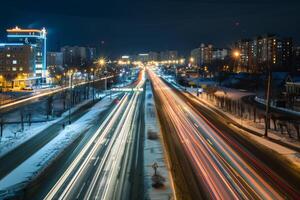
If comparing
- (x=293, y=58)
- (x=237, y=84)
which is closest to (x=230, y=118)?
(x=237, y=84)

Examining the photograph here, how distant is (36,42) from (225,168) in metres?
107

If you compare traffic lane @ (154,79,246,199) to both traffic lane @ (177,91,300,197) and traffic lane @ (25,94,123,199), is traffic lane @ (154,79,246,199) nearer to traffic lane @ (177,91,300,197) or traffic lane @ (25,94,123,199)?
traffic lane @ (177,91,300,197)

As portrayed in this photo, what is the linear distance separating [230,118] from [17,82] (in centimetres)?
6292

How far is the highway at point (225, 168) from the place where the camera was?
18688mm

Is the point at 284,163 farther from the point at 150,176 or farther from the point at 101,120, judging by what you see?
the point at 101,120

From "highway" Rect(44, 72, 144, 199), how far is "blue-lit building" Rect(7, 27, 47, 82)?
83836 mm

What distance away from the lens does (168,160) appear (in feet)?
82.4

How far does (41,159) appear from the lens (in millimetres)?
25688

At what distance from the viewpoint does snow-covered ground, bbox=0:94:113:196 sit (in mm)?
21000

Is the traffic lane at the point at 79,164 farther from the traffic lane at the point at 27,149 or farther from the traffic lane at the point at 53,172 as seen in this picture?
the traffic lane at the point at 27,149

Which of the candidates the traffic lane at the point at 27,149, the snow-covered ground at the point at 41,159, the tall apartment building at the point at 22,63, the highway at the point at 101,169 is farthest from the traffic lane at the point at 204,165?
the tall apartment building at the point at 22,63

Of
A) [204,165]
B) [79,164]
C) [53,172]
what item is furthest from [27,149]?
[204,165]

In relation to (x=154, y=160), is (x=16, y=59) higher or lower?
higher

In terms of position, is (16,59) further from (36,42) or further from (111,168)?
(111,168)
